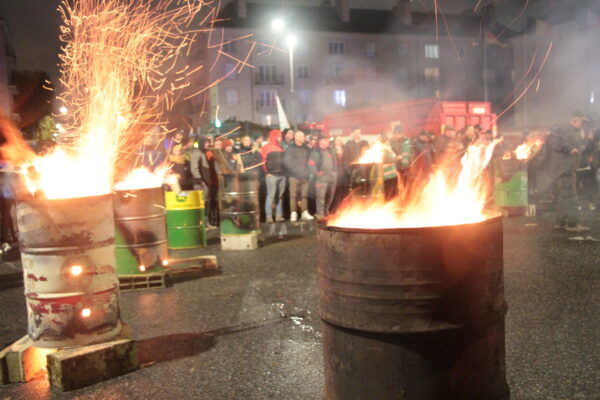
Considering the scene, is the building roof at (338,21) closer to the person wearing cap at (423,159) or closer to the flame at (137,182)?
the person wearing cap at (423,159)

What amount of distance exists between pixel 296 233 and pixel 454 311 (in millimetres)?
8693

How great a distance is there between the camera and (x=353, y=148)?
15.2 metres

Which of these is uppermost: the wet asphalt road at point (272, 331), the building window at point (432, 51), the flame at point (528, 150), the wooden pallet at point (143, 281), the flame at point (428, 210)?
the building window at point (432, 51)

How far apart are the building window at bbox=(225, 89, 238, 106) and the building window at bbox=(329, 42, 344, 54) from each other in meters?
11.0

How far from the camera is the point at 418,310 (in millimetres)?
2754

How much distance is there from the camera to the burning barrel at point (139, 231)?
691 cm

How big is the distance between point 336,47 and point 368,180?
164 feet

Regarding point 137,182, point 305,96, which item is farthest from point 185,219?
point 305,96

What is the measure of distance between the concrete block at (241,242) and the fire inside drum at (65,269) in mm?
5347

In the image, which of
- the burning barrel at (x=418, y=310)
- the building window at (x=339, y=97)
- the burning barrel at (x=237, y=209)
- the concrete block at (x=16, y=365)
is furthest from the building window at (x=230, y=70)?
the burning barrel at (x=418, y=310)

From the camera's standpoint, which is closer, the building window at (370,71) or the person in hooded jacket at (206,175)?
the person in hooded jacket at (206,175)

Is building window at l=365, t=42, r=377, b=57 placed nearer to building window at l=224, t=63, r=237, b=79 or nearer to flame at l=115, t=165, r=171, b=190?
building window at l=224, t=63, r=237, b=79

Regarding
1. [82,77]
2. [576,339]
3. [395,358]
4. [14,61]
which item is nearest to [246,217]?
[82,77]

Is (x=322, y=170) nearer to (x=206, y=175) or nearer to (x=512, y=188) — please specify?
(x=206, y=175)
